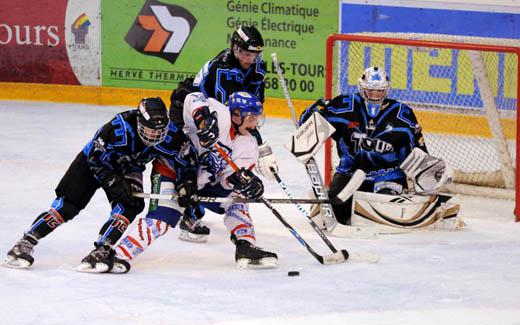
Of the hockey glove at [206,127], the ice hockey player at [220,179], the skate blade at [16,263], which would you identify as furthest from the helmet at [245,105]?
the skate blade at [16,263]

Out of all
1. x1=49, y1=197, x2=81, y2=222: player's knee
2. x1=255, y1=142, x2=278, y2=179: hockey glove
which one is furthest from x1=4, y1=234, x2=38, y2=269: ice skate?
x1=255, y1=142, x2=278, y2=179: hockey glove

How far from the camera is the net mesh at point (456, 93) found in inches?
280

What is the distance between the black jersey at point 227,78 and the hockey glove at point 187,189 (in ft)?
2.90

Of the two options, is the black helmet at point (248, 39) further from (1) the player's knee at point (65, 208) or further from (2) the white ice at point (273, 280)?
(1) the player's knee at point (65, 208)

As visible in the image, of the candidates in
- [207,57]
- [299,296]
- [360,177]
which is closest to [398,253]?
[360,177]

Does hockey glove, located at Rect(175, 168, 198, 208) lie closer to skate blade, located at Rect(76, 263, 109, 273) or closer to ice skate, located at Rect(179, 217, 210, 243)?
skate blade, located at Rect(76, 263, 109, 273)

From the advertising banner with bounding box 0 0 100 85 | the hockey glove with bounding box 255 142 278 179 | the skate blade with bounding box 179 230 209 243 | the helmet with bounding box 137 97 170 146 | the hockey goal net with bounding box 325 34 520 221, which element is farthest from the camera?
the advertising banner with bounding box 0 0 100 85

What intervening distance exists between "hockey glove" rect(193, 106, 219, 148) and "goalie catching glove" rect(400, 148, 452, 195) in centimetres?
142

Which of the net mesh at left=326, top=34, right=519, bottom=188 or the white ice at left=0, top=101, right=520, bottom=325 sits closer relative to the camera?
the white ice at left=0, top=101, right=520, bottom=325

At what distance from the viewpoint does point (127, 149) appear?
5234 mm

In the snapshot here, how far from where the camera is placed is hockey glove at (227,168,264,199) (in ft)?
17.5

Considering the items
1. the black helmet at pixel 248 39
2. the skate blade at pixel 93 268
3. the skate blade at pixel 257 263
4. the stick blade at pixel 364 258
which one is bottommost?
the stick blade at pixel 364 258

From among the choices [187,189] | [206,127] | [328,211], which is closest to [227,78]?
[328,211]

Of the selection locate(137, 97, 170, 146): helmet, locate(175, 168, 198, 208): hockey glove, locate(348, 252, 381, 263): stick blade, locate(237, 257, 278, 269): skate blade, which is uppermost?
locate(137, 97, 170, 146): helmet
